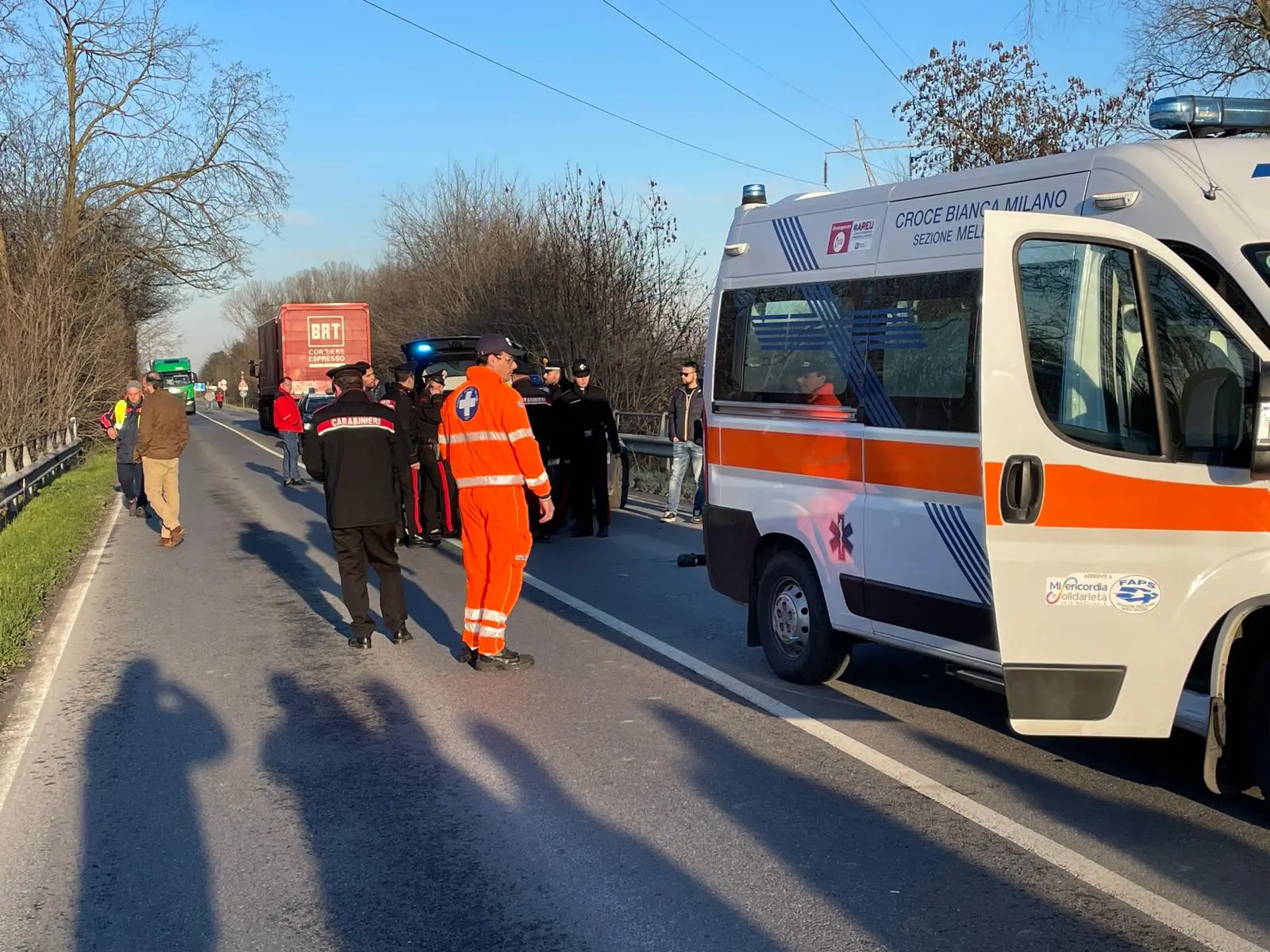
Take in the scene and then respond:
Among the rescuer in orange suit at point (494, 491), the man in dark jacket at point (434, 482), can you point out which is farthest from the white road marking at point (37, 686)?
the man in dark jacket at point (434, 482)

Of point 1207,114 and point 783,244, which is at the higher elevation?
point 1207,114

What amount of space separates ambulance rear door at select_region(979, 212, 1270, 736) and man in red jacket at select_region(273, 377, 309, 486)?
671 inches

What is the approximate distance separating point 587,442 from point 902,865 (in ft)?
31.2

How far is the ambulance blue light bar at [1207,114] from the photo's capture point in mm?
5387

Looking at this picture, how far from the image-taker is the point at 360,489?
837cm

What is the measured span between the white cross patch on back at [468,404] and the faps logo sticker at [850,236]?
2.27 m

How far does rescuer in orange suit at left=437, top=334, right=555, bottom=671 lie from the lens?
298 inches

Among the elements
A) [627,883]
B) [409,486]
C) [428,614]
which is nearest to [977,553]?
[627,883]

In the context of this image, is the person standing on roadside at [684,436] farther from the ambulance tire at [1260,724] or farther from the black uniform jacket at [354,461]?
the ambulance tire at [1260,724]

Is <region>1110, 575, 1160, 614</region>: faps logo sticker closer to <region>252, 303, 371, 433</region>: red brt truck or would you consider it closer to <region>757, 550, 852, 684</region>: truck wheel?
<region>757, 550, 852, 684</region>: truck wheel

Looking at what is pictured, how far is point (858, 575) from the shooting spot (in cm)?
628

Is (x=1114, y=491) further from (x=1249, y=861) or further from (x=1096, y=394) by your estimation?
(x=1249, y=861)

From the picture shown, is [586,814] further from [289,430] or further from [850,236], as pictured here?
[289,430]

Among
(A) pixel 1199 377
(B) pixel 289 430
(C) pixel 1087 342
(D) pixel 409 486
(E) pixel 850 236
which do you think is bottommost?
(D) pixel 409 486
